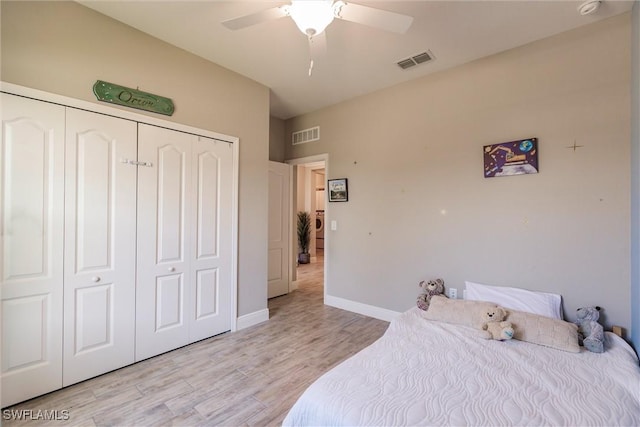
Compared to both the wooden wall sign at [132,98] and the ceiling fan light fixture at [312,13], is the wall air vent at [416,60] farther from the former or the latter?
the wooden wall sign at [132,98]

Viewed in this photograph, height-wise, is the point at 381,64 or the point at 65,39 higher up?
the point at 381,64

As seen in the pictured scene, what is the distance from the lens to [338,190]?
3.84 m

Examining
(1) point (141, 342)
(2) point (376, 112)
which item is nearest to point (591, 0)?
(2) point (376, 112)

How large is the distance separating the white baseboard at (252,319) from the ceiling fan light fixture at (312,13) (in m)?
2.83

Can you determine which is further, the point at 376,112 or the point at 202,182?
the point at 376,112

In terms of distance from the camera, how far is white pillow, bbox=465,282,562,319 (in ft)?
7.54

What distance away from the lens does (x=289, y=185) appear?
4543mm

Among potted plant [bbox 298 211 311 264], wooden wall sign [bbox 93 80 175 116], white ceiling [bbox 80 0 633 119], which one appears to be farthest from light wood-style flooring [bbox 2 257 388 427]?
potted plant [bbox 298 211 311 264]

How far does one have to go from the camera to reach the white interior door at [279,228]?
4.28m

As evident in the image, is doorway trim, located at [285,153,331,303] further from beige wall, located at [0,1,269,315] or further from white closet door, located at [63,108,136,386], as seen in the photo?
white closet door, located at [63,108,136,386]

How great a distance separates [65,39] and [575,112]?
156 inches

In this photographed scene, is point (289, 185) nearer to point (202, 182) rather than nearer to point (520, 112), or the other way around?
point (202, 182)

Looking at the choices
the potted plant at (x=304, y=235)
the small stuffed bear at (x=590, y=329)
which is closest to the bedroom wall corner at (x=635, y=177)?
the small stuffed bear at (x=590, y=329)

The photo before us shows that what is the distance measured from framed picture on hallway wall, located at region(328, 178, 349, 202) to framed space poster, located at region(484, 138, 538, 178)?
5.44 ft
